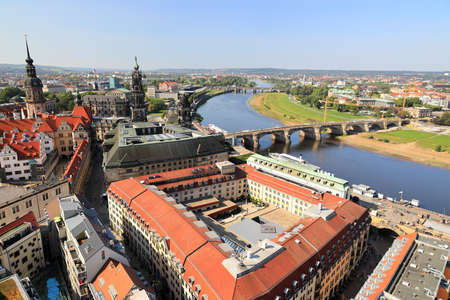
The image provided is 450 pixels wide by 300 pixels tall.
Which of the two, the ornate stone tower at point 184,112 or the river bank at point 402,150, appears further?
the river bank at point 402,150

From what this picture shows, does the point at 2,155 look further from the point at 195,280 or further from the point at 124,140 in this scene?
the point at 195,280

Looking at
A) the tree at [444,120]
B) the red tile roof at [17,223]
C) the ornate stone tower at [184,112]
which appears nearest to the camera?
the red tile roof at [17,223]

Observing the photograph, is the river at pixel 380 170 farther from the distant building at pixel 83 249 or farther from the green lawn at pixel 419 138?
the distant building at pixel 83 249

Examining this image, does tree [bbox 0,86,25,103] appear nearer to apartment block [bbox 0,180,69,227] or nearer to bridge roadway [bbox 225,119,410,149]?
bridge roadway [bbox 225,119,410,149]

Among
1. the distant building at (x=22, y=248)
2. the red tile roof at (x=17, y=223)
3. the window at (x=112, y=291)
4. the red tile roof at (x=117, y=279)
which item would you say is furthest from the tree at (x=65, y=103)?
the window at (x=112, y=291)

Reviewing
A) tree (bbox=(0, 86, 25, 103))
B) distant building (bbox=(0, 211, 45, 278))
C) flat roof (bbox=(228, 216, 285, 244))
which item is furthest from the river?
tree (bbox=(0, 86, 25, 103))
